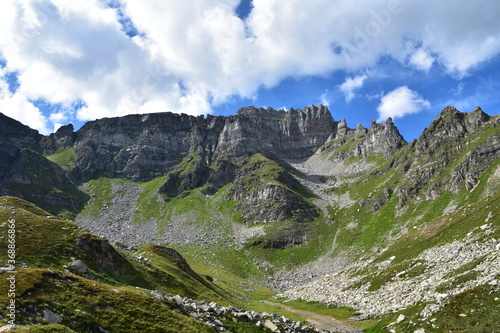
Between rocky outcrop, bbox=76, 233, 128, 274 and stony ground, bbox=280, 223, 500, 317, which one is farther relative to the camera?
rocky outcrop, bbox=76, 233, 128, 274

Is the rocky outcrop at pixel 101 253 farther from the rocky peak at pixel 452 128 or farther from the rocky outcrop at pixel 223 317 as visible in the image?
the rocky peak at pixel 452 128

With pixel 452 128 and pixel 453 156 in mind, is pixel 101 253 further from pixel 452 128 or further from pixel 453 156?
pixel 452 128

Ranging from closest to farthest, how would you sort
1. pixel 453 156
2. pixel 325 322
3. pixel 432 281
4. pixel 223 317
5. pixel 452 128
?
pixel 223 317, pixel 432 281, pixel 325 322, pixel 453 156, pixel 452 128

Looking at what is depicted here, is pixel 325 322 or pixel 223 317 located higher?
pixel 223 317

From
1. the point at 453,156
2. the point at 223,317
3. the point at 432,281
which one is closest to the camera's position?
the point at 223,317

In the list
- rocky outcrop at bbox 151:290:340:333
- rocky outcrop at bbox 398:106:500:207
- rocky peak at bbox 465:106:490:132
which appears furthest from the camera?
rocky peak at bbox 465:106:490:132

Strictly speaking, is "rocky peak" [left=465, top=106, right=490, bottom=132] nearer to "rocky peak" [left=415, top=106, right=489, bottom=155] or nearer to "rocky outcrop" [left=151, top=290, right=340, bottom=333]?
"rocky peak" [left=415, top=106, right=489, bottom=155]

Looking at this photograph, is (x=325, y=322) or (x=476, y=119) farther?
(x=476, y=119)

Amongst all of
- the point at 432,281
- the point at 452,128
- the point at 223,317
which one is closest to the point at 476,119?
the point at 452,128

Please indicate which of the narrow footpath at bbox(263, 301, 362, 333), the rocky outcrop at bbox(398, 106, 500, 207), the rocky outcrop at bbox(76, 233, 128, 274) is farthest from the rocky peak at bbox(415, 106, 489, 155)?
the rocky outcrop at bbox(76, 233, 128, 274)

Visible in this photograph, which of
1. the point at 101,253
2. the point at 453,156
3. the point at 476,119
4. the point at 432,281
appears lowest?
the point at 101,253

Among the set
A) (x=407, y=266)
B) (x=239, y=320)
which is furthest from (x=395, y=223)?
(x=239, y=320)

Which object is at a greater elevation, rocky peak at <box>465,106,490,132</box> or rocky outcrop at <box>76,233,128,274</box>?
rocky peak at <box>465,106,490,132</box>

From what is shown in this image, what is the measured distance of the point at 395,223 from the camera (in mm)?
149500
